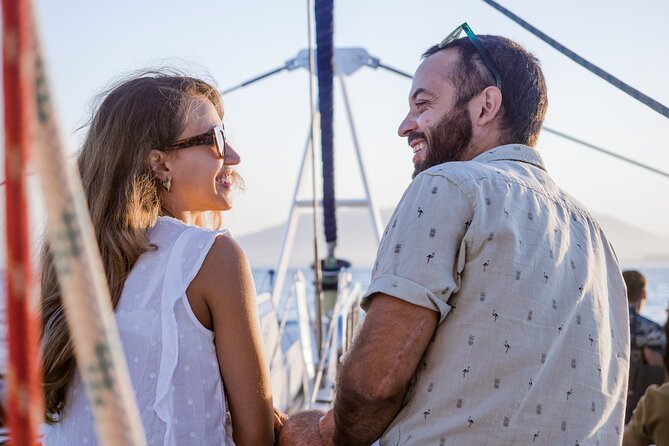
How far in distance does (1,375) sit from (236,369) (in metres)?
2.94

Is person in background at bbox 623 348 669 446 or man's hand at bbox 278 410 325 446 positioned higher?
man's hand at bbox 278 410 325 446

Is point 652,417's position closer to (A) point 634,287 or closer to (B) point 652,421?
(B) point 652,421

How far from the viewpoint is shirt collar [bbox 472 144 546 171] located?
1542 mm

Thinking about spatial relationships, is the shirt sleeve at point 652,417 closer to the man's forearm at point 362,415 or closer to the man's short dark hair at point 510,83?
the man's short dark hair at point 510,83

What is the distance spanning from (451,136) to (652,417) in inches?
49.0

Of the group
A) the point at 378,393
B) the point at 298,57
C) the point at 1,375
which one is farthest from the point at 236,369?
the point at 298,57

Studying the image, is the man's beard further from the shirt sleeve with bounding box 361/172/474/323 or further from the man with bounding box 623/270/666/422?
the man with bounding box 623/270/666/422

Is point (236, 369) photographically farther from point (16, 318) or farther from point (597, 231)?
point (16, 318)

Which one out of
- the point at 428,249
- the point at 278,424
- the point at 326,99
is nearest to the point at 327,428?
the point at 278,424

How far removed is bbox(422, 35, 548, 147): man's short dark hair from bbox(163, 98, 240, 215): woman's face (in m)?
0.59

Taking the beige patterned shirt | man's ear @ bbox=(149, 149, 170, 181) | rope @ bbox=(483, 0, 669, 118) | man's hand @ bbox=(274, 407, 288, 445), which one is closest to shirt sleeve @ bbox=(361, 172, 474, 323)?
the beige patterned shirt

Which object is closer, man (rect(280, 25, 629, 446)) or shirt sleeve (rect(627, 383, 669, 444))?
man (rect(280, 25, 629, 446))

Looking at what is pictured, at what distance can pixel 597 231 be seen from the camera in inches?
61.8

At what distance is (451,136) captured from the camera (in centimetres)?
169
